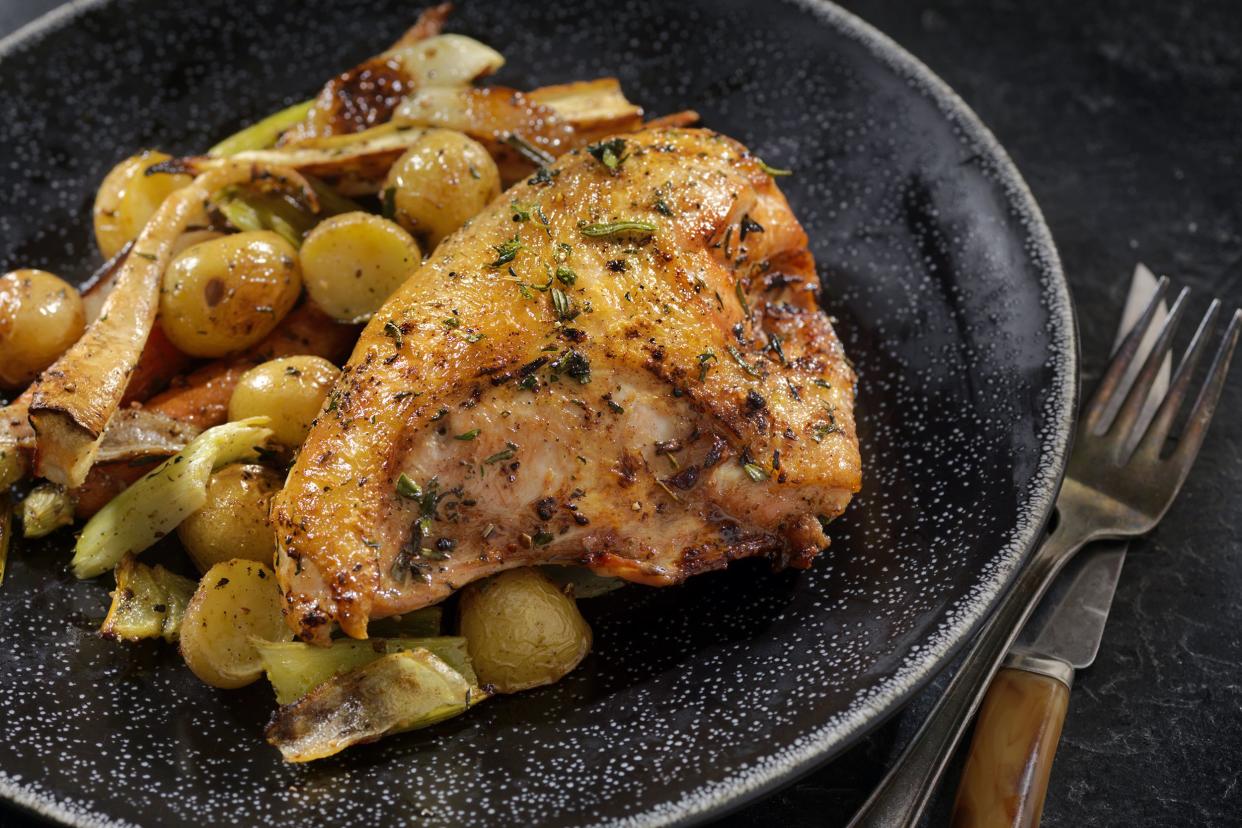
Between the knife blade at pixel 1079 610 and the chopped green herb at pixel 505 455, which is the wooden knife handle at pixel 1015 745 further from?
the chopped green herb at pixel 505 455

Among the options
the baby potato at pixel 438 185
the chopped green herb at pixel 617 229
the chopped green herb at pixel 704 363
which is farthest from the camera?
the baby potato at pixel 438 185

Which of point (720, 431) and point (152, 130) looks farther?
point (152, 130)

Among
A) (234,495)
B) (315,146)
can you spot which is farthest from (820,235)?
(234,495)

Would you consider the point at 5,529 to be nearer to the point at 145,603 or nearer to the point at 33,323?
the point at 145,603

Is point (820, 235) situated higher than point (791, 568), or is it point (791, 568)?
point (820, 235)

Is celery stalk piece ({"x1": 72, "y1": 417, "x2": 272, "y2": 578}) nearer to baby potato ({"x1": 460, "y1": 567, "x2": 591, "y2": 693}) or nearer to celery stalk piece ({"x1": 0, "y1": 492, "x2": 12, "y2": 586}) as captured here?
celery stalk piece ({"x1": 0, "y1": 492, "x2": 12, "y2": 586})

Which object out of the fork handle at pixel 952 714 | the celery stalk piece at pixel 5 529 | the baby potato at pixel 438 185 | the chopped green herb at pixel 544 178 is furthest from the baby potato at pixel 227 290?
the fork handle at pixel 952 714

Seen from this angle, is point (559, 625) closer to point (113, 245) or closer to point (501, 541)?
point (501, 541)
